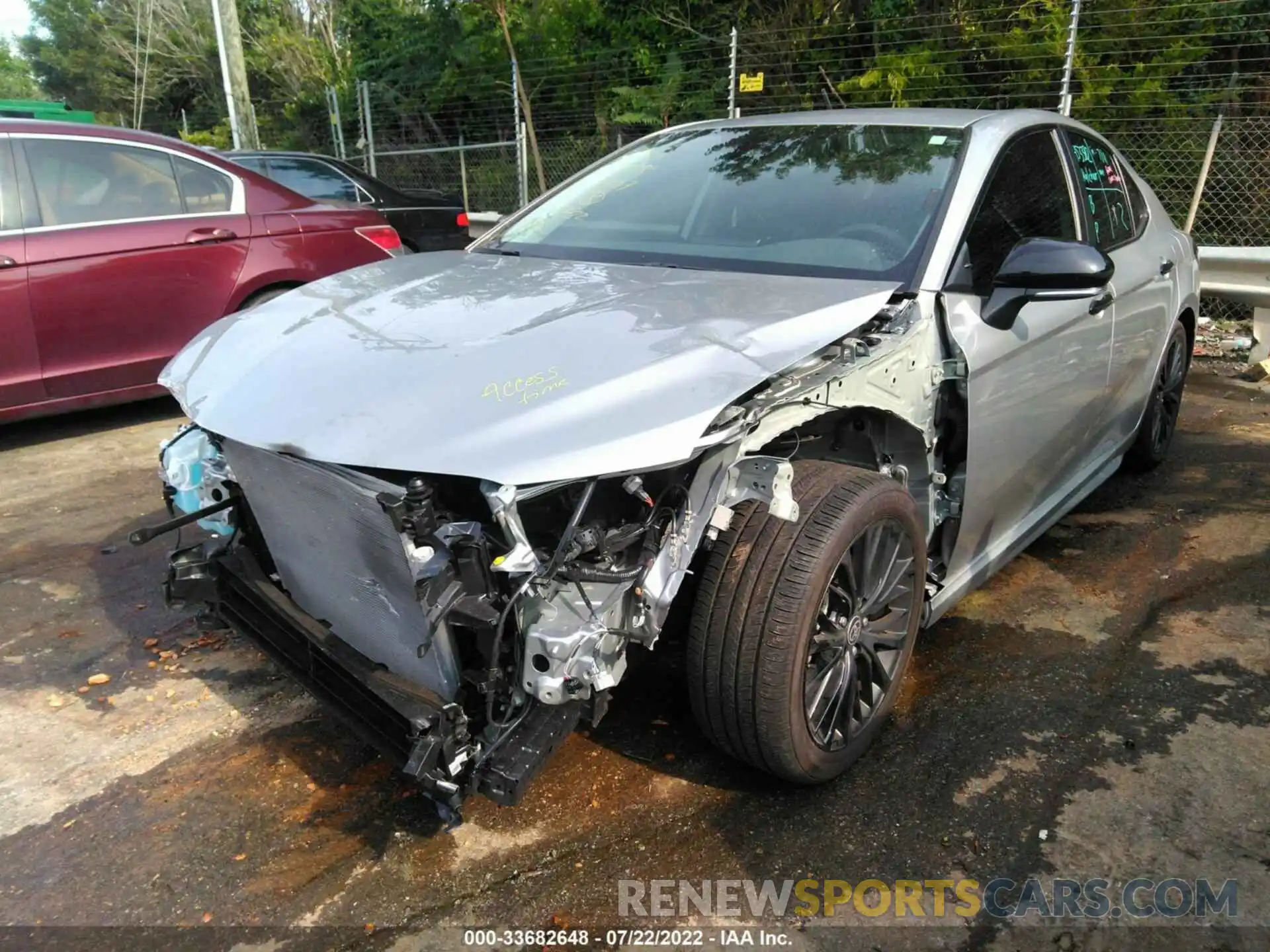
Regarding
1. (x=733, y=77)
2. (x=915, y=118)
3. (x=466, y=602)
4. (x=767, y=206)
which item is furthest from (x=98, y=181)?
(x=733, y=77)

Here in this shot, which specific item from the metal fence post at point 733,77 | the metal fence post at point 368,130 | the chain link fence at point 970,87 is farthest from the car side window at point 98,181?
the metal fence post at point 368,130

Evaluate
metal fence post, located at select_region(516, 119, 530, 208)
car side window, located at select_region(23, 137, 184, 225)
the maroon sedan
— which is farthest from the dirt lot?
metal fence post, located at select_region(516, 119, 530, 208)

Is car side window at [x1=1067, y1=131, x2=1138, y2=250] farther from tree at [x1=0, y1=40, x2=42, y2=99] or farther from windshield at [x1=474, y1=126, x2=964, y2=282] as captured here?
tree at [x1=0, y1=40, x2=42, y2=99]

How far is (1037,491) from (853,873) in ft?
5.73

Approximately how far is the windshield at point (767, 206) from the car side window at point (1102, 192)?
2.61ft

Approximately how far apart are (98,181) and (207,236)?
60 centimetres

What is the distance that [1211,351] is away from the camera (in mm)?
7602

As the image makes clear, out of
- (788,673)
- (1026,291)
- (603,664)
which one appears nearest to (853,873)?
(788,673)

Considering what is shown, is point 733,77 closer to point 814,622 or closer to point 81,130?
point 81,130

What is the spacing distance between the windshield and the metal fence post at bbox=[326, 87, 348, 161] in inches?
530

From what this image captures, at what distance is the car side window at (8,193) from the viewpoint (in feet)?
16.1

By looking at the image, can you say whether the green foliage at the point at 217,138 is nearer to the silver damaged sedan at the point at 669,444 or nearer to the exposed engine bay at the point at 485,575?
the silver damaged sedan at the point at 669,444

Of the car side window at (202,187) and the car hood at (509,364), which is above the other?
the car side window at (202,187)

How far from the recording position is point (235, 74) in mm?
12180
